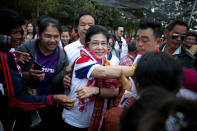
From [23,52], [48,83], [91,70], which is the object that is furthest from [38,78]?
[91,70]

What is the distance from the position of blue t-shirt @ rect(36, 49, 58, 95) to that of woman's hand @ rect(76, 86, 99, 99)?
0.71 metres

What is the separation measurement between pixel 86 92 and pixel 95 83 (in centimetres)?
20

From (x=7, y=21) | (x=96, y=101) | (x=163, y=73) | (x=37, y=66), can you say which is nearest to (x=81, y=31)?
(x=37, y=66)

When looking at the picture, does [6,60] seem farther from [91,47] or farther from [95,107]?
[95,107]

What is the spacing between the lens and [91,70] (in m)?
1.53

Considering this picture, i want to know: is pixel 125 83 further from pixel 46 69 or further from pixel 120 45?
pixel 120 45

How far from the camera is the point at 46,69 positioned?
2074mm

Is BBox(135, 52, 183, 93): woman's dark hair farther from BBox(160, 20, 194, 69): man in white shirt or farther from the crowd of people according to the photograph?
BBox(160, 20, 194, 69): man in white shirt

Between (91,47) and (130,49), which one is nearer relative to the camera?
(91,47)

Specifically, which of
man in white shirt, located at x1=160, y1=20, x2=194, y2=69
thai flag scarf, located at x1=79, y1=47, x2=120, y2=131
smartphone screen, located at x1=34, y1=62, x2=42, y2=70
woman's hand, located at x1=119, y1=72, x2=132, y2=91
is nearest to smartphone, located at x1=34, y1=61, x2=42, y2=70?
smartphone screen, located at x1=34, y1=62, x2=42, y2=70

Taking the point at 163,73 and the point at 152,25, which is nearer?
the point at 163,73

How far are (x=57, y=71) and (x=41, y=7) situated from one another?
1813 cm

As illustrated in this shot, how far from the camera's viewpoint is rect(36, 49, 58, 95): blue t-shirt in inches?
81.8

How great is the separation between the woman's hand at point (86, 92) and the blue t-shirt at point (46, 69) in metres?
0.71
